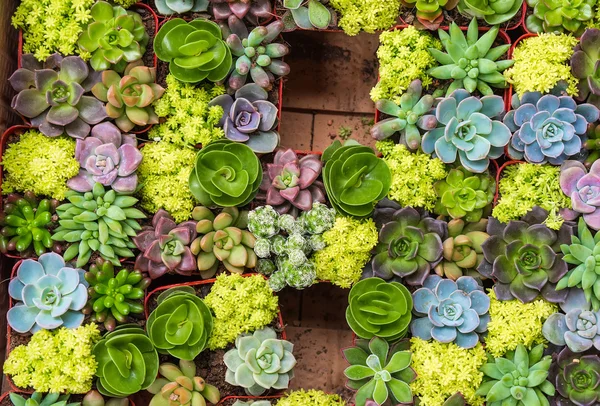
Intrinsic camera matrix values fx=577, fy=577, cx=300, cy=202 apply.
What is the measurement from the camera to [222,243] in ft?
6.41

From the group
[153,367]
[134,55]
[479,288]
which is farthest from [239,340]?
[134,55]

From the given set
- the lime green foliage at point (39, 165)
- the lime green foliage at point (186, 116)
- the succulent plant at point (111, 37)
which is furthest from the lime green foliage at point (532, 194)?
the lime green foliage at point (39, 165)

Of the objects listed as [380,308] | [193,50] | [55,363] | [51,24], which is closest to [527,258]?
[380,308]

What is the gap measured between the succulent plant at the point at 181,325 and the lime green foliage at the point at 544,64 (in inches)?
52.5

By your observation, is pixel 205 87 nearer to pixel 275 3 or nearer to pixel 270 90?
pixel 270 90

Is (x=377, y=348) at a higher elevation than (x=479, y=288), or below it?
below

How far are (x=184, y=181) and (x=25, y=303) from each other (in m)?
0.65

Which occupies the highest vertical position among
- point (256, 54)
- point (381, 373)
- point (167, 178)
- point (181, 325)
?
point (256, 54)

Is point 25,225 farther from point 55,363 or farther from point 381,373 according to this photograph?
point 381,373

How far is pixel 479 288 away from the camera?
2.00 meters

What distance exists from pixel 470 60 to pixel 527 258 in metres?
0.71

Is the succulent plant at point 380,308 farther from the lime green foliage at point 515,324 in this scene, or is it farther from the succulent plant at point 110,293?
the succulent plant at point 110,293

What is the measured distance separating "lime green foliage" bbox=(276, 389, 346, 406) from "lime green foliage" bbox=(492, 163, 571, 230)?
0.85 m

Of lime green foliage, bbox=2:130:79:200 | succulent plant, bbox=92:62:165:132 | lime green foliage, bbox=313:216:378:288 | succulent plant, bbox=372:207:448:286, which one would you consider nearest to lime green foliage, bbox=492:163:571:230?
succulent plant, bbox=372:207:448:286
